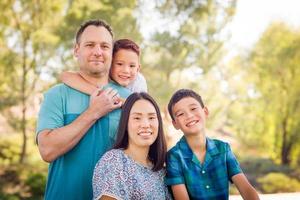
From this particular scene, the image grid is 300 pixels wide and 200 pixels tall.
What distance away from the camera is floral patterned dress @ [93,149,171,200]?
5.08 feet

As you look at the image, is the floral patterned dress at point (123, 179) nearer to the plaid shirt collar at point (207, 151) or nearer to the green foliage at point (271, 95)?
the plaid shirt collar at point (207, 151)

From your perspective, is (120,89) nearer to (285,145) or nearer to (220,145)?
(220,145)

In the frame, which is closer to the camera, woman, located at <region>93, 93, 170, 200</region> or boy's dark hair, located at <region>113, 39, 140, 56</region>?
woman, located at <region>93, 93, 170, 200</region>

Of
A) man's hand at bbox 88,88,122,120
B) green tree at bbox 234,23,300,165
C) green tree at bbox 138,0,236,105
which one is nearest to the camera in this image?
man's hand at bbox 88,88,122,120

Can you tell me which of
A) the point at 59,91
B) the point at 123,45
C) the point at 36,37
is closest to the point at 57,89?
the point at 59,91

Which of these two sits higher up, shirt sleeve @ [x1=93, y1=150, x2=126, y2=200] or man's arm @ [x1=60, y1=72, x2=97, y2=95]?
man's arm @ [x1=60, y1=72, x2=97, y2=95]

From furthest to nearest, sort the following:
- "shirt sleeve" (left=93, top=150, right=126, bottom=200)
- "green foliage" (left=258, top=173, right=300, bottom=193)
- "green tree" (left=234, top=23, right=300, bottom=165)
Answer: "green tree" (left=234, top=23, right=300, bottom=165)
"green foliage" (left=258, top=173, right=300, bottom=193)
"shirt sleeve" (left=93, top=150, right=126, bottom=200)

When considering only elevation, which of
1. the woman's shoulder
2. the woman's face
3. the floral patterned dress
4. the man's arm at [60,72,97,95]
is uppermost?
the man's arm at [60,72,97,95]

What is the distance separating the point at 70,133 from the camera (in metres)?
1.61

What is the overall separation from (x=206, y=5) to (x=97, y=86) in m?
9.20

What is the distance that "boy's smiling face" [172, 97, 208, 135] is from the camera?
184 centimetres

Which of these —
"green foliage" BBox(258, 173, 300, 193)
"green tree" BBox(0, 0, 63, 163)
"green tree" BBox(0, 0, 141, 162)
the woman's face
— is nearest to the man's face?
the woman's face

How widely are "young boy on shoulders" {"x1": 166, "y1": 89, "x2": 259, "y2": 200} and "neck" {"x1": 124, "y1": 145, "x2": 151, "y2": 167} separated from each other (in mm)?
114

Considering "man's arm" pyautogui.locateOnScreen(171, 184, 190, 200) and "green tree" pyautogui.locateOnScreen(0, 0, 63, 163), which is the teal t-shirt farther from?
"green tree" pyautogui.locateOnScreen(0, 0, 63, 163)
